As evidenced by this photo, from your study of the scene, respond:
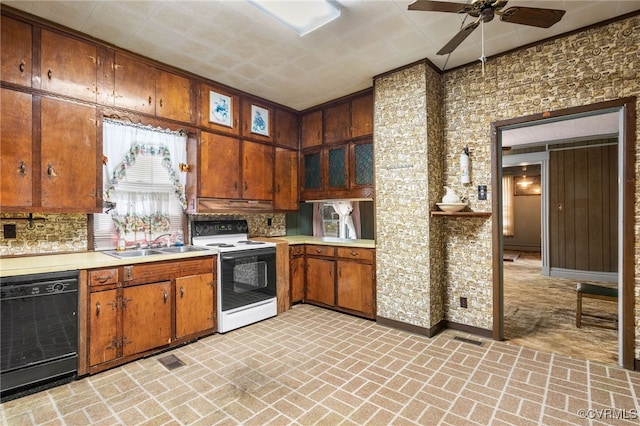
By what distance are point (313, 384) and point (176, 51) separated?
3252mm

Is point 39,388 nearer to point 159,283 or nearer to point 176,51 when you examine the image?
point 159,283

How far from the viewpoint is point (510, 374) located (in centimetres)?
248

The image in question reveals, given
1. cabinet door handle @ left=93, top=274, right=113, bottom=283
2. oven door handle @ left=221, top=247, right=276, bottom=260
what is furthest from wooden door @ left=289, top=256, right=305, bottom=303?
cabinet door handle @ left=93, top=274, right=113, bottom=283

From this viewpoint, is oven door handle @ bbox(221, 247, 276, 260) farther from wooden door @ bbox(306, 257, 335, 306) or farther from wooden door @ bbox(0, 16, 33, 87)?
wooden door @ bbox(0, 16, 33, 87)

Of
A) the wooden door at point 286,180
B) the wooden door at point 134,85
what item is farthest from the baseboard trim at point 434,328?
the wooden door at point 134,85

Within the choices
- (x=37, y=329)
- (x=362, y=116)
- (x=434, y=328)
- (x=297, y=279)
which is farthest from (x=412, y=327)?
(x=37, y=329)

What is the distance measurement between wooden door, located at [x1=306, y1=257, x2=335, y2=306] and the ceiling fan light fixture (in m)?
2.70

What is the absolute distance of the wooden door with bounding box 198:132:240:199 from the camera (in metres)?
3.64

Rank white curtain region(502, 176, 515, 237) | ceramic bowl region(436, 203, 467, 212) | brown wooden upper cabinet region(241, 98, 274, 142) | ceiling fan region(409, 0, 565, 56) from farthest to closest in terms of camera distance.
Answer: white curtain region(502, 176, 515, 237) < brown wooden upper cabinet region(241, 98, 274, 142) < ceramic bowl region(436, 203, 467, 212) < ceiling fan region(409, 0, 565, 56)

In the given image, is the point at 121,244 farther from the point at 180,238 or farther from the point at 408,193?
the point at 408,193

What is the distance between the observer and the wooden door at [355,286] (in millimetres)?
3742

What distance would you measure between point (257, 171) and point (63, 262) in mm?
2350

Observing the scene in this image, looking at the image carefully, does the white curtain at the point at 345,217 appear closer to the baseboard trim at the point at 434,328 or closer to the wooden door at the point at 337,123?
the wooden door at the point at 337,123

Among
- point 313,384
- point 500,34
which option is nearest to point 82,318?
point 313,384
